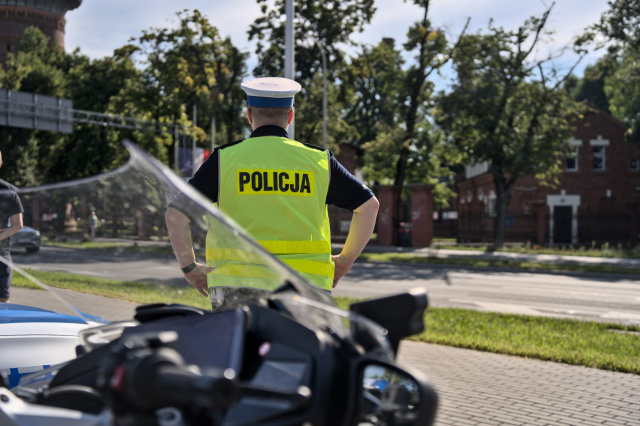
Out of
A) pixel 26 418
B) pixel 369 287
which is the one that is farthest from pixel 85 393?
pixel 369 287

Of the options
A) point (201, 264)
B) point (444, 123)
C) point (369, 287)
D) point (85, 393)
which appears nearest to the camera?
point (85, 393)

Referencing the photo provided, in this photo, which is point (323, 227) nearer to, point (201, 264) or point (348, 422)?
point (201, 264)

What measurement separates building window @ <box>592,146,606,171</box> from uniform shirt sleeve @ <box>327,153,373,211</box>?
40.9 metres

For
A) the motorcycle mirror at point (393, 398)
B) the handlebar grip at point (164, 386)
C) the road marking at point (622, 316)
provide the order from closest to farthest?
the handlebar grip at point (164, 386)
the motorcycle mirror at point (393, 398)
the road marking at point (622, 316)

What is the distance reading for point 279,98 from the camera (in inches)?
107

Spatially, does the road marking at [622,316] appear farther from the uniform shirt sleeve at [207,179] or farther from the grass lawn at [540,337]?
the uniform shirt sleeve at [207,179]

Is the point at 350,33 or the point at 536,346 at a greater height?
the point at 350,33

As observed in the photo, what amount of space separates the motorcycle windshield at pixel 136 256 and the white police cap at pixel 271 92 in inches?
33.3

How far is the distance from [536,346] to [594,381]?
1.56 m

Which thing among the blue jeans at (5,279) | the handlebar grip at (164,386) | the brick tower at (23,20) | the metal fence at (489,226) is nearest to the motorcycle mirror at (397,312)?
the handlebar grip at (164,386)

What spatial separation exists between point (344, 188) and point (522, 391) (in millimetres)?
3761

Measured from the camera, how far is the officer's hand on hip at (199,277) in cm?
197

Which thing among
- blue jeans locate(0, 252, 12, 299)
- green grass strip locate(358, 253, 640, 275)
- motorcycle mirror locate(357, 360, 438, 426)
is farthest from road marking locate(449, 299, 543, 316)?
motorcycle mirror locate(357, 360, 438, 426)

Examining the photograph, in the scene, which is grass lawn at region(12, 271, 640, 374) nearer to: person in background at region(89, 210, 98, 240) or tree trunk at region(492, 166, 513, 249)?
person in background at region(89, 210, 98, 240)
